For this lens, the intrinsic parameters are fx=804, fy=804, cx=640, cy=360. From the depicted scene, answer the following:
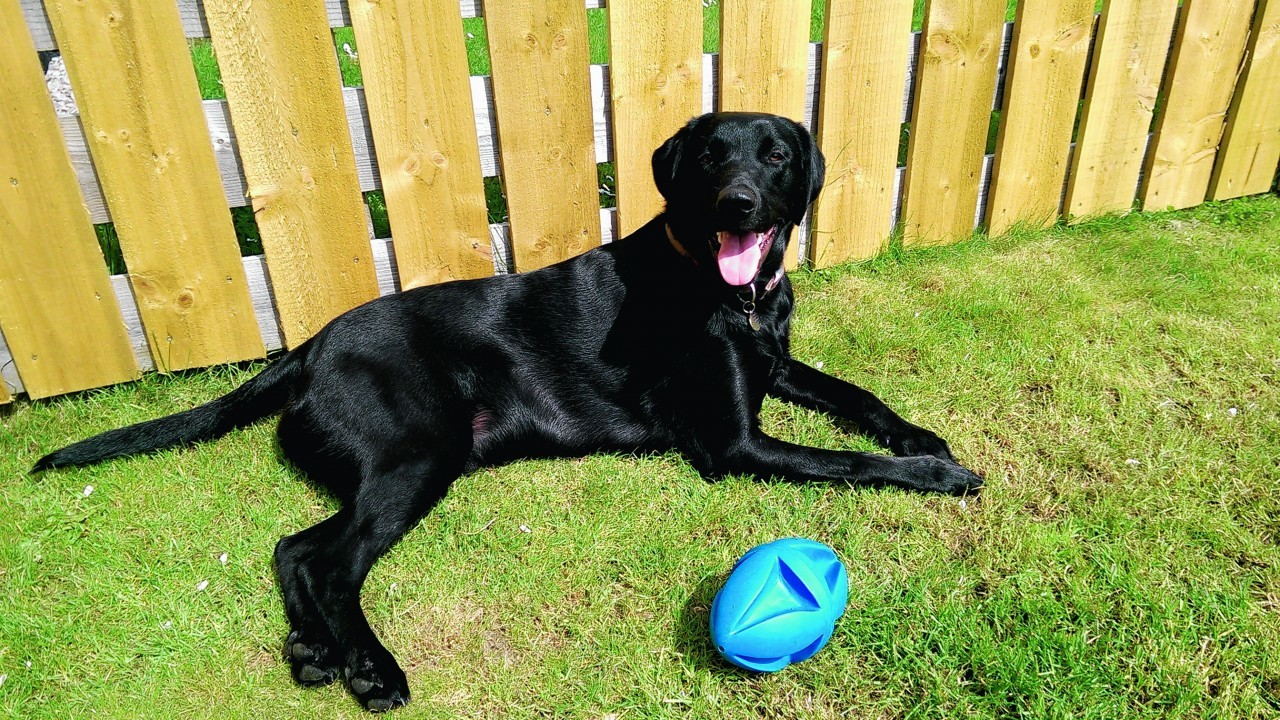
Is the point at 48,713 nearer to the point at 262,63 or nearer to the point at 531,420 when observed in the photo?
the point at 531,420

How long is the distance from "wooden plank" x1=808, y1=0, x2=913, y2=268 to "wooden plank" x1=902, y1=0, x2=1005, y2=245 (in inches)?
4.3

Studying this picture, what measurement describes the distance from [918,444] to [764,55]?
74.0 inches

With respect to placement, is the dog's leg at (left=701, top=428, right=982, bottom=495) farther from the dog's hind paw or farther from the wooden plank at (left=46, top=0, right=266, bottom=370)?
the wooden plank at (left=46, top=0, right=266, bottom=370)

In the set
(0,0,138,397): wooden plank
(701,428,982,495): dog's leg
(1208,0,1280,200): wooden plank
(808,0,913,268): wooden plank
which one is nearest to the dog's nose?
(701,428,982,495): dog's leg

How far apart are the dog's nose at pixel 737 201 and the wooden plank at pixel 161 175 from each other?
201 centimetres

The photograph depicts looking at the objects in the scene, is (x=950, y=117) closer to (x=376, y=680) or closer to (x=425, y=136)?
(x=425, y=136)

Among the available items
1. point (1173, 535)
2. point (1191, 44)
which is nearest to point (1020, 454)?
point (1173, 535)

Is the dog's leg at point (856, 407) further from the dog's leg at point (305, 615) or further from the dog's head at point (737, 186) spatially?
the dog's leg at point (305, 615)

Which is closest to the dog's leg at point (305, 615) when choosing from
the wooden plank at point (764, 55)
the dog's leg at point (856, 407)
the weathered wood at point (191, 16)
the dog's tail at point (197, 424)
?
the dog's tail at point (197, 424)

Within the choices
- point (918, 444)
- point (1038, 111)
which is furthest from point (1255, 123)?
point (918, 444)

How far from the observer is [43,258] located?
10.1 ft

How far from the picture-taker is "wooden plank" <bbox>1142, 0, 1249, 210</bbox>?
167 inches

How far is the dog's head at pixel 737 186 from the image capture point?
2697 millimetres

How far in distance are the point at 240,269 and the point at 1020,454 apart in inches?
125
